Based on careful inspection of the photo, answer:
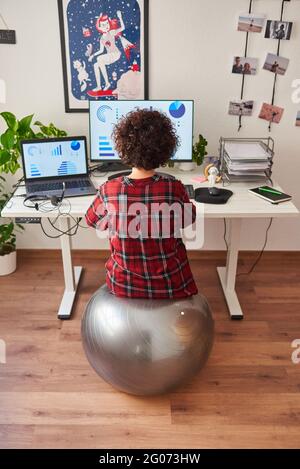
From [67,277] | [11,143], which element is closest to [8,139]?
[11,143]

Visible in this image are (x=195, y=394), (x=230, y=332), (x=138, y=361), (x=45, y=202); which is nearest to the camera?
(x=138, y=361)

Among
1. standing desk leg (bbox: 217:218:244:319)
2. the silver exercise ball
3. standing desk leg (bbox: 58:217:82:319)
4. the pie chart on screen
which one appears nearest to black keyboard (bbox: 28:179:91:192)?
standing desk leg (bbox: 58:217:82:319)

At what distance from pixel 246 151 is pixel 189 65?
0.64m

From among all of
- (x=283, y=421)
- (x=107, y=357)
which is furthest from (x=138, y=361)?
(x=283, y=421)

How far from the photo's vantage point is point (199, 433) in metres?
1.90

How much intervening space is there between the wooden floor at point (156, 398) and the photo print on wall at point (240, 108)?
1122 mm

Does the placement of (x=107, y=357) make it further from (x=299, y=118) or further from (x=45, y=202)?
(x=299, y=118)

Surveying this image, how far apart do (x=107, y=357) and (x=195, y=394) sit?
497 mm

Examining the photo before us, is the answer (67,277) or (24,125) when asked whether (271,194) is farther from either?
(24,125)

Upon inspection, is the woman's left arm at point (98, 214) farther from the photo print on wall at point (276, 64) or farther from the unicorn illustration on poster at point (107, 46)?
the photo print on wall at point (276, 64)

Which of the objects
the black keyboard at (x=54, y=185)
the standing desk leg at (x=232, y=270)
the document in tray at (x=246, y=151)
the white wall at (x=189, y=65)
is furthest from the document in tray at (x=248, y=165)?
the black keyboard at (x=54, y=185)

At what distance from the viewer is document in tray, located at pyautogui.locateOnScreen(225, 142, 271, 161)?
2.48m

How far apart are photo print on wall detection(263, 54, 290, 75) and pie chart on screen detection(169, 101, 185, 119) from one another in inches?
23.0

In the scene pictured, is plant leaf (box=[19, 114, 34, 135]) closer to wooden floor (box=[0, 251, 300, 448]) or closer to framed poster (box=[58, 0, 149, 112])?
framed poster (box=[58, 0, 149, 112])
